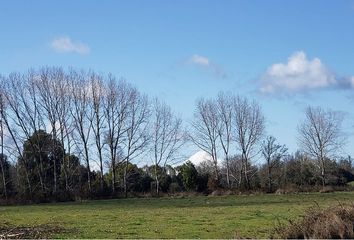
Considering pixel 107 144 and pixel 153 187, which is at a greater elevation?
pixel 107 144

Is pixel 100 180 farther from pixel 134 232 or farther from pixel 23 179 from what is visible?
pixel 134 232

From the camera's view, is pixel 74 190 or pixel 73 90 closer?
pixel 74 190

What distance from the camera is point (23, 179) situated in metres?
63.4

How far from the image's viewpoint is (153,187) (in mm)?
69375

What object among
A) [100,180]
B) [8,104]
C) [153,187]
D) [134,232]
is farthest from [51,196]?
[134,232]

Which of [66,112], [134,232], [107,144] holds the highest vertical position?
[66,112]

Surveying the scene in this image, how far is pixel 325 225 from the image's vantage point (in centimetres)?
1152

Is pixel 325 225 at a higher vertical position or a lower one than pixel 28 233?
higher

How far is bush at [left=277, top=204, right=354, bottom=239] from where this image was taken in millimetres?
11258

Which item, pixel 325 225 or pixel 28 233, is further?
pixel 28 233

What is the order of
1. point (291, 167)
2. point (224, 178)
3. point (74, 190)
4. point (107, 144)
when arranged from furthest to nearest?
point (291, 167)
point (224, 178)
point (107, 144)
point (74, 190)

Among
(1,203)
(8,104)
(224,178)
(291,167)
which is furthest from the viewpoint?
(291,167)

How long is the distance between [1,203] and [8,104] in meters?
14.7

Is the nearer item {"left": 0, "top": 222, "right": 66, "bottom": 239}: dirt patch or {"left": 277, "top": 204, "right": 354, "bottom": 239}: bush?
{"left": 277, "top": 204, "right": 354, "bottom": 239}: bush
